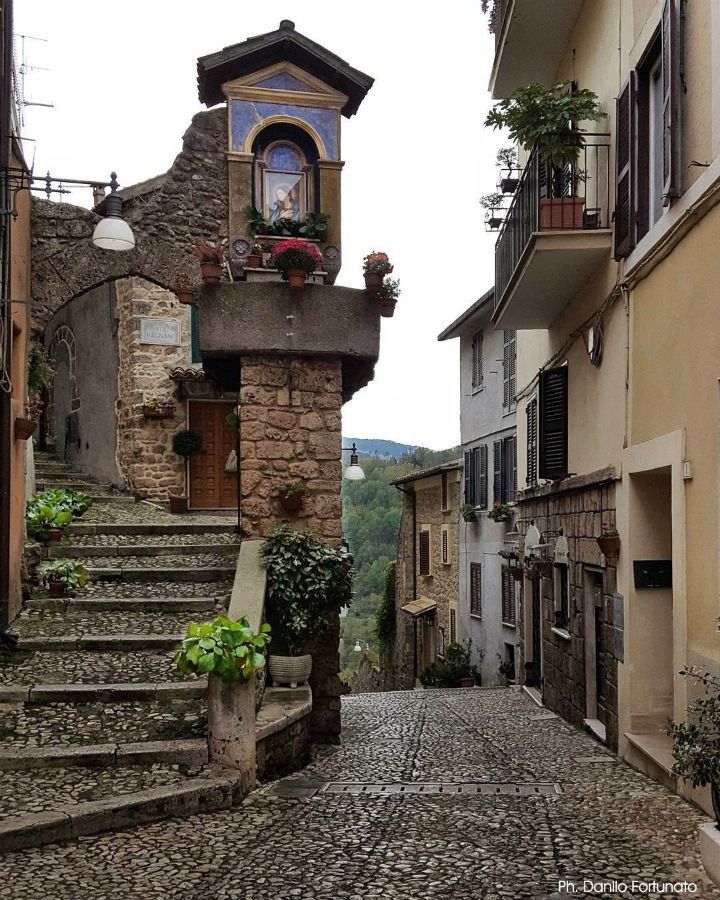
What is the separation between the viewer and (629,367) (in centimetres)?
778

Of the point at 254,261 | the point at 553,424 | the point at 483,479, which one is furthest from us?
the point at 483,479

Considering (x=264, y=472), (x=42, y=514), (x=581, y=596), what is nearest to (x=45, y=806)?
(x=264, y=472)

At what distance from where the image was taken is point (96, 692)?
21.2 ft

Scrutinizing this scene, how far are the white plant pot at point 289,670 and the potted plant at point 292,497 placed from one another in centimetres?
141

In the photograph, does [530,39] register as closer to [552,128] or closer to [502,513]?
[552,128]

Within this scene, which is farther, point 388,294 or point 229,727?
point 388,294

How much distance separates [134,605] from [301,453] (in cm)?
206

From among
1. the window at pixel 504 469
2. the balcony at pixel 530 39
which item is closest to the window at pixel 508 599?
the window at pixel 504 469

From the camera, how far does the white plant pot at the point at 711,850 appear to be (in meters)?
3.95

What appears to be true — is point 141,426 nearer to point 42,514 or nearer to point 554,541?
point 42,514

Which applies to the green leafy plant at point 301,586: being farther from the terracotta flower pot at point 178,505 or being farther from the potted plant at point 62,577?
the terracotta flower pot at point 178,505

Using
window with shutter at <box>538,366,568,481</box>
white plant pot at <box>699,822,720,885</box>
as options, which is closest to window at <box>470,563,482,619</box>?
window with shutter at <box>538,366,568,481</box>

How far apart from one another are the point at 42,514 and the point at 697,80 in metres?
7.35

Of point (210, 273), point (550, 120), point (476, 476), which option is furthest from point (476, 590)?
point (210, 273)
